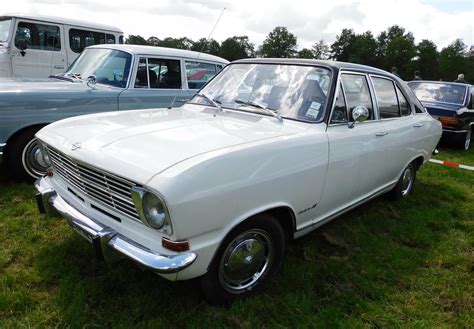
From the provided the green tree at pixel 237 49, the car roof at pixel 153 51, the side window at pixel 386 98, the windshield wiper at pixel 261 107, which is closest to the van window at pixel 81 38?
the car roof at pixel 153 51

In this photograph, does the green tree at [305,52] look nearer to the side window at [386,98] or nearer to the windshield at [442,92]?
the windshield at [442,92]

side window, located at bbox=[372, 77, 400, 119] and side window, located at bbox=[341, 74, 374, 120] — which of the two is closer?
side window, located at bbox=[341, 74, 374, 120]

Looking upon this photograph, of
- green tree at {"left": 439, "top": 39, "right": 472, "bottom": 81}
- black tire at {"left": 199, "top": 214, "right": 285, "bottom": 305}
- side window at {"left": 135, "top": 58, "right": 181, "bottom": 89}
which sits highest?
green tree at {"left": 439, "top": 39, "right": 472, "bottom": 81}

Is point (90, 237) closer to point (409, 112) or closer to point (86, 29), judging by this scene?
point (409, 112)

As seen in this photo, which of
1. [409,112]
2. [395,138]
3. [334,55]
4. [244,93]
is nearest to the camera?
[244,93]

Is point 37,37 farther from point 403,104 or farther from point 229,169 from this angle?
point 229,169

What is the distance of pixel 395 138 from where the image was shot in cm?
375

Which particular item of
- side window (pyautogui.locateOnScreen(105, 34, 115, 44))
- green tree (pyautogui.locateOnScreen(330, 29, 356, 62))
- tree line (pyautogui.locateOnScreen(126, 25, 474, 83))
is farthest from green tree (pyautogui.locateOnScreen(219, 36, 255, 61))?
side window (pyautogui.locateOnScreen(105, 34, 115, 44))

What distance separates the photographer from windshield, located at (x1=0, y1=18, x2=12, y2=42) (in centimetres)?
800

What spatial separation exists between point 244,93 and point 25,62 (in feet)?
22.9

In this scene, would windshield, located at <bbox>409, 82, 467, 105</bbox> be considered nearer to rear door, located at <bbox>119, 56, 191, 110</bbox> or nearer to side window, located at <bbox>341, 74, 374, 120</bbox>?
side window, located at <bbox>341, 74, 374, 120</bbox>

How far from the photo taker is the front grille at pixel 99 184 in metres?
2.08

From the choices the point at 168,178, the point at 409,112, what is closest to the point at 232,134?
the point at 168,178

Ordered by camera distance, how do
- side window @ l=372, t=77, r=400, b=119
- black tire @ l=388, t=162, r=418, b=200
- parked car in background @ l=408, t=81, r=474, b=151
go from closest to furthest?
side window @ l=372, t=77, r=400, b=119, black tire @ l=388, t=162, r=418, b=200, parked car in background @ l=408, t=81, r=474, b=151
